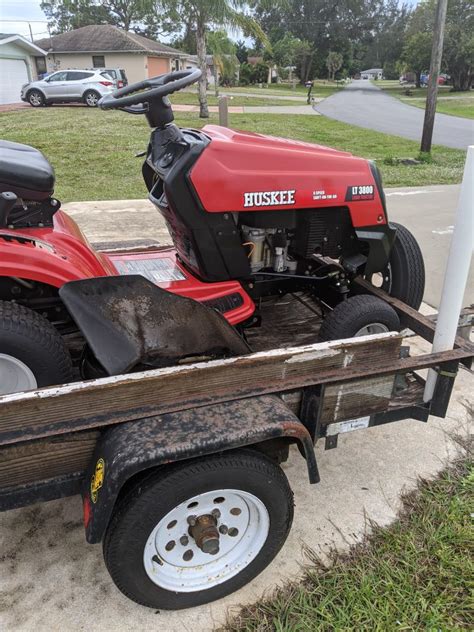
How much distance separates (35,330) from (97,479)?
25.8 inches

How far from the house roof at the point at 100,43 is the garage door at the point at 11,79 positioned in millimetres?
7915

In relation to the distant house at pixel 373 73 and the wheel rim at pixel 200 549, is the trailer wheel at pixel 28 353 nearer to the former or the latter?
the wheel rim at pixel 200 549

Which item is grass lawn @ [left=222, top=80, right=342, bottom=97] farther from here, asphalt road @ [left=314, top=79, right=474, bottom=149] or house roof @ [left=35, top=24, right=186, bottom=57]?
asphalt road @ [left=314, top=79, right=474, bottom=149]

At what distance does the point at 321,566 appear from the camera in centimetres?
209

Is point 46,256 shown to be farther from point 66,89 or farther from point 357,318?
point 66,89

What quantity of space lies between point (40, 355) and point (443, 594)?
1.78 metres

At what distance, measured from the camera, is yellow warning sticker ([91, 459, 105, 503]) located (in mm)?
1650

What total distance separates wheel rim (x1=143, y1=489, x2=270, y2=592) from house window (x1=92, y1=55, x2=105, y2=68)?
130 ft

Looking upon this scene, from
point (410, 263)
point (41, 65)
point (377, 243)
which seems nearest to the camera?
point (377, 243)

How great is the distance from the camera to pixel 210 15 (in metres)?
17.2

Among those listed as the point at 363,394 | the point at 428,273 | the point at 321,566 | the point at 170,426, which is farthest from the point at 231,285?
the point at 428,273

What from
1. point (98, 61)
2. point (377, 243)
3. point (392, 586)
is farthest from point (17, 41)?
point (392, 586)

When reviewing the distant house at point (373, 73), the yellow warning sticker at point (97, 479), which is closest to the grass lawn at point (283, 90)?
the distant house at point (373, 73)

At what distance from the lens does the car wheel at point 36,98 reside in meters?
21.5
